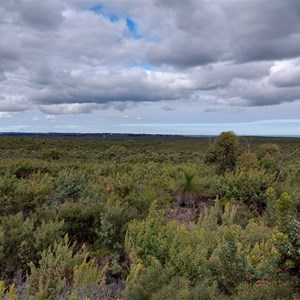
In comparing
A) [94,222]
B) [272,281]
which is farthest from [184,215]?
[272,281]

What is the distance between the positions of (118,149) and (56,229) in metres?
43.3

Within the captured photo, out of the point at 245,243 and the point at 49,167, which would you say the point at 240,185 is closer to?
the point at 245,243

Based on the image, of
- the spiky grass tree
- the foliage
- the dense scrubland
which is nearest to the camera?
the dense scrubland

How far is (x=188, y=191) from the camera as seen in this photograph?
10656 mm

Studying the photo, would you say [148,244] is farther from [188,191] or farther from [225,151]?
[225,151]

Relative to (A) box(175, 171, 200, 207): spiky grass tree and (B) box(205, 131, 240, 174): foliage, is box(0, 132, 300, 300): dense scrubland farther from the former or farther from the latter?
(B) box(205, 131, 240, 174): foliage

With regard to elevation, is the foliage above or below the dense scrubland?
above

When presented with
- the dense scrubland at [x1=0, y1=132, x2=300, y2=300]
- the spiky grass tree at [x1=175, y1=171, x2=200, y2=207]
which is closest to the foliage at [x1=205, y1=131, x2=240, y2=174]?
the dense scrubland at [x1=0, y1=132, x2=300, y2=300]

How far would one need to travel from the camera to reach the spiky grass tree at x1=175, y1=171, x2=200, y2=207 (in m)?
10.5

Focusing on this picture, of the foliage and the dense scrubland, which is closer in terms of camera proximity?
the dense scrubland

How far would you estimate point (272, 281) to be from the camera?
11.4 feet

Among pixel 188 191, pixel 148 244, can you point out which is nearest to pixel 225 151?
pixel 188 191

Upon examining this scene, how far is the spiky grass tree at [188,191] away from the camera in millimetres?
10531

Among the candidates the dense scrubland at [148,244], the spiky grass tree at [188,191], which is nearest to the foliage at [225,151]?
the dense scrubland at [148,244]
